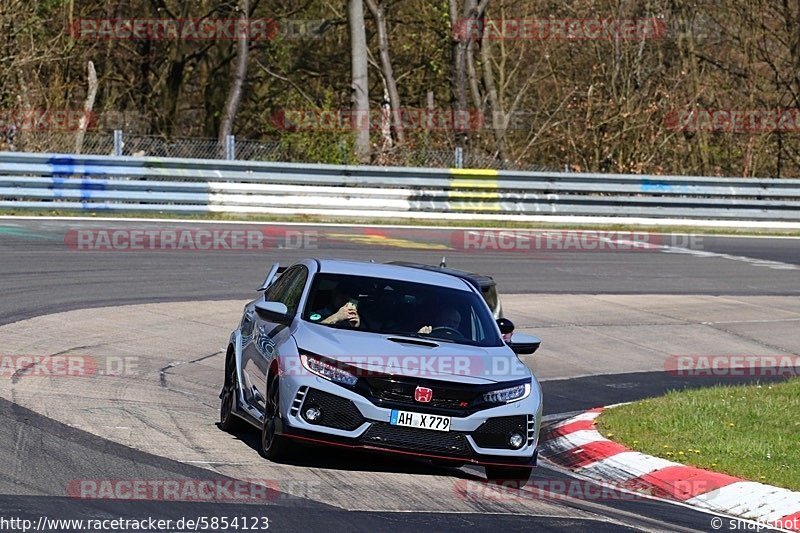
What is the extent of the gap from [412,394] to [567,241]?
17.8m

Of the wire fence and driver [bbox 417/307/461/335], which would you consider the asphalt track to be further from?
the wire fence

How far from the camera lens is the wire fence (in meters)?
27.2

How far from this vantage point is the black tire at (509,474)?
29.9 feet

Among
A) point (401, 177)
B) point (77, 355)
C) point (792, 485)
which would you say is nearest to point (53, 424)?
point (77, 355)

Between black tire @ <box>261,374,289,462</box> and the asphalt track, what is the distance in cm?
50

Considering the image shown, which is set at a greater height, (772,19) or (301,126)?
(772,19)

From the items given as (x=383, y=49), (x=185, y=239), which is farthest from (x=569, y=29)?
(x=185, y=239)

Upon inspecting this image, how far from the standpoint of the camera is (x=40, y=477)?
778 centimetres

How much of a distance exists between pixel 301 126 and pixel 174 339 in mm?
15785

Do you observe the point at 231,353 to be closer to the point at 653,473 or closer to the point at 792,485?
the point at 653,473

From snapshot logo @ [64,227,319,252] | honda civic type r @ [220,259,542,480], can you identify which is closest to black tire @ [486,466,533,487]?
honda civic type r @ [220,259,542,480]

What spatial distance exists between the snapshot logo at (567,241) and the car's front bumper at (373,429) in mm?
15211

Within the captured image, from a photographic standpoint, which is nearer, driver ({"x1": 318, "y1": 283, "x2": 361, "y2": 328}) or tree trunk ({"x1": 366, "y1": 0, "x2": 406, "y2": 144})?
driver ({"x1": 318, "y1": 283, "x2": 361, "y2": 328})

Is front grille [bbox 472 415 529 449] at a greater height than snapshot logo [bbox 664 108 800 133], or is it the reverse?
snapshot logo [bbox 664 108 800 133]
